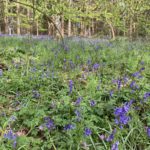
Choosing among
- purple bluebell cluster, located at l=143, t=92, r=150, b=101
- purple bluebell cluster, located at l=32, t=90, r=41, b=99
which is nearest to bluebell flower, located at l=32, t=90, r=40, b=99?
purple bluebell cluster, located at l=32, t=90, r=41, b=99

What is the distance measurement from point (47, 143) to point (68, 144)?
26cm

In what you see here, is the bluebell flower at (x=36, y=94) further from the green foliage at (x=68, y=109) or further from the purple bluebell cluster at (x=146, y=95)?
the purple bluebell cluster at (x=146, y=95)

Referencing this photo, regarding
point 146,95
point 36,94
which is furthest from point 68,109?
point 146,95

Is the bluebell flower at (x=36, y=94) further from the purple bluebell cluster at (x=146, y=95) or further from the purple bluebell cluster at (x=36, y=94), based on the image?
the purple bluebell cluster at (x=146, y=95)

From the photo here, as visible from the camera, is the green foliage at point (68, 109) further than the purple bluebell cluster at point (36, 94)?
No

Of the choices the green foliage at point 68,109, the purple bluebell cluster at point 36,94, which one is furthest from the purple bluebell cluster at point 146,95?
the purple bluebell cluster at point 36,94

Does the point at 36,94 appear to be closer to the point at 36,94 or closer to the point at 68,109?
the point at 36,94

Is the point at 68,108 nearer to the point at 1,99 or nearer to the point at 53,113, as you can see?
the point at 53,113

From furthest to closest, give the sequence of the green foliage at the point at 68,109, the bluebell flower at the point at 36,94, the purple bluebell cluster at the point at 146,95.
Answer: the bluebell flower at the point at 36,94 < the purple bluebell cluster at the point at 146,95 < the green foliage at the point at 68,109

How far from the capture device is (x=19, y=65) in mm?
5074

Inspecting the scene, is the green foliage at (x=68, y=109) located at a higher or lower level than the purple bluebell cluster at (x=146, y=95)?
lower

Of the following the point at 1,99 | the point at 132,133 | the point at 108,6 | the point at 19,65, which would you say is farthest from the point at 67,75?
the point at 108,6

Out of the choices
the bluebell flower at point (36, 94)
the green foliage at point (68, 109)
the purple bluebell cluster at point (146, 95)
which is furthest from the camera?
the bluebell flower at point (36, 94)

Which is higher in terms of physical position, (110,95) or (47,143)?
(110,95)
